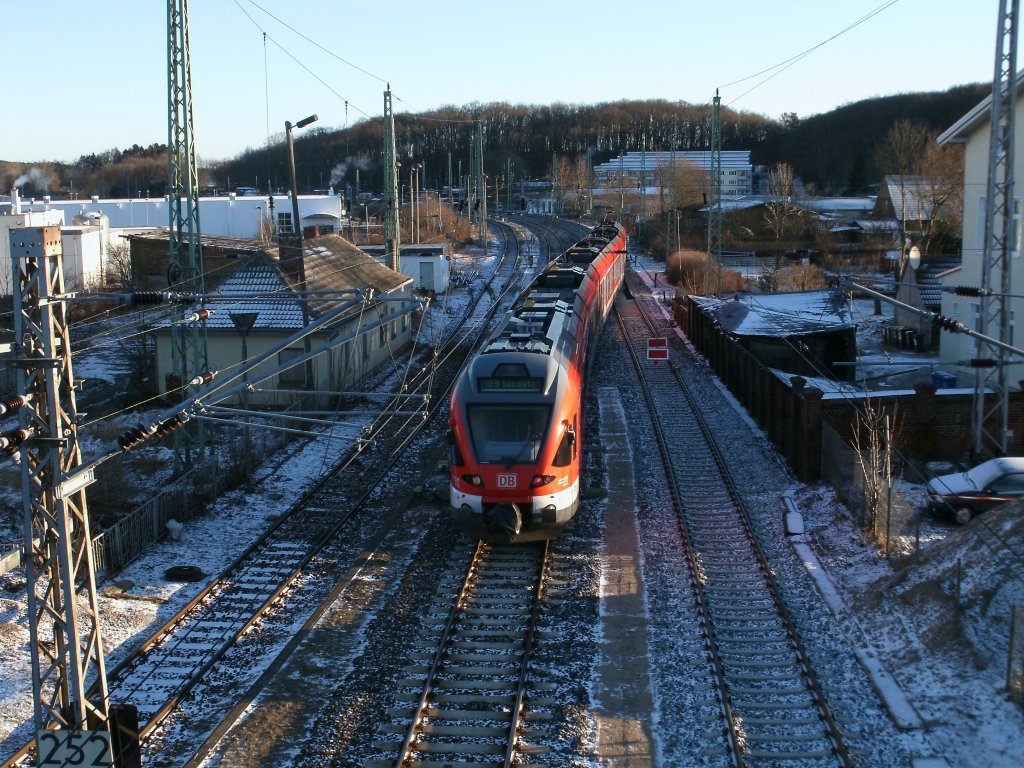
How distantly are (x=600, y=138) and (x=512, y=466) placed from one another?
16282cm

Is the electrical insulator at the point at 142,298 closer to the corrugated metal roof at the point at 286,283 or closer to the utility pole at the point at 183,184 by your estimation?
the utility pole at the point at 183,184

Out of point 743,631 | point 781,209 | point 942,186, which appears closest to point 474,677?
point 743,631

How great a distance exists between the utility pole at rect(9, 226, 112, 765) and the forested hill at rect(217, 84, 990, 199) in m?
91.6

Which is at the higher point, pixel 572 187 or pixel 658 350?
pixel 572 187

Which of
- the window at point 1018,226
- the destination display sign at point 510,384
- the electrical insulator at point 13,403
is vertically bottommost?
the destination display sign at point 510,384

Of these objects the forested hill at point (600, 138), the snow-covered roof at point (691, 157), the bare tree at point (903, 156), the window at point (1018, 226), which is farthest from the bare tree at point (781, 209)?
the window at point (1018, 226)

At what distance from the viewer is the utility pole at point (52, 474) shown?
797 centimetres

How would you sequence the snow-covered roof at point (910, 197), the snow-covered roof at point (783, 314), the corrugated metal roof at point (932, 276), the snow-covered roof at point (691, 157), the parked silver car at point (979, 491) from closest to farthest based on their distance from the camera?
the parked silver car at point (979, 491) < the snow-covered roof at point (783, 314) < the corrugated metal roof at point (932, 276) < the snow-covered roof at point (910, 197) < the snow-covered roof at point (691, 157)

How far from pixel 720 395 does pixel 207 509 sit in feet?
47.4

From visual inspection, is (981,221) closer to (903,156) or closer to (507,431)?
(507,431)

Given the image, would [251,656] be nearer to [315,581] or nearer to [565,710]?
[315,581]

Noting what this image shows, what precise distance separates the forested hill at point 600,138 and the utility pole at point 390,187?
61.1m

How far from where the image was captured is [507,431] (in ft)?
46.9

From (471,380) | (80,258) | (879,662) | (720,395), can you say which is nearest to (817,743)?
(879,662)
